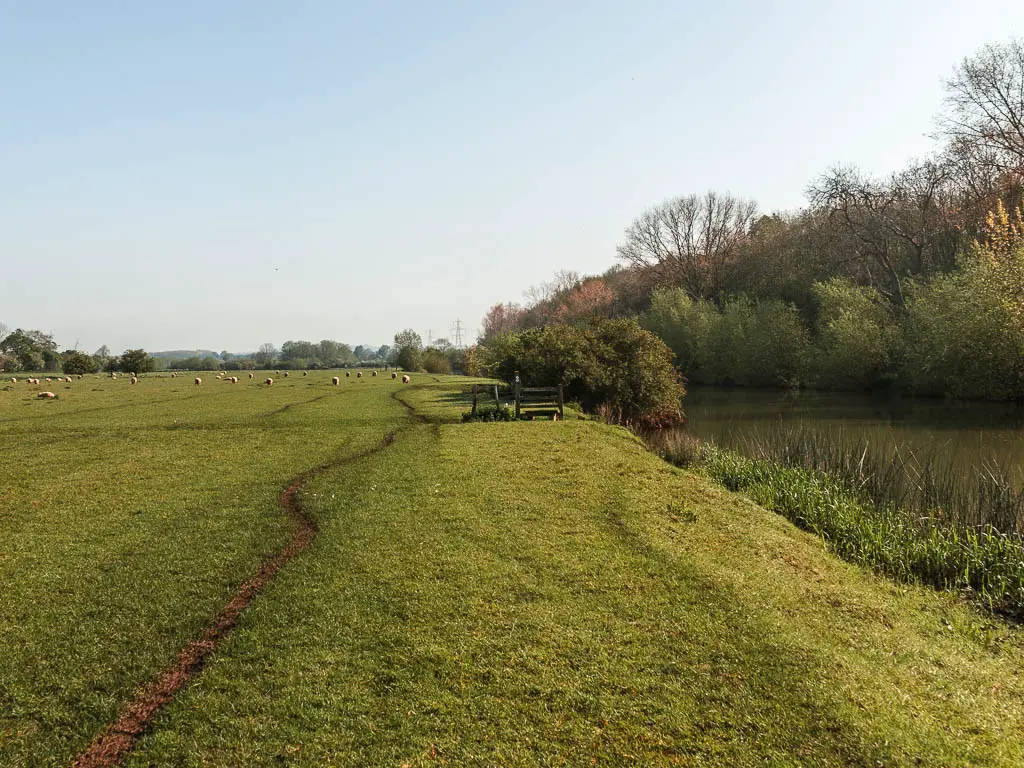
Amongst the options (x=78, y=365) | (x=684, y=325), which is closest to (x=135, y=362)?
(x=78, y=365)

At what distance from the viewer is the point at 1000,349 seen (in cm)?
2906

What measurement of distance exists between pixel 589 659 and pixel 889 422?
27.1 metres

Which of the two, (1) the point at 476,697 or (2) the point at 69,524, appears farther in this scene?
(2) the point at 69,524

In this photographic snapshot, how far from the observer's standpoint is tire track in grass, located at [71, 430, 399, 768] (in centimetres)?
429

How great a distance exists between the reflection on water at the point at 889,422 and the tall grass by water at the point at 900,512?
2310 mm

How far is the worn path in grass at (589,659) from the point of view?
4.31 meters

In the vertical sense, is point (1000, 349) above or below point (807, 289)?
below

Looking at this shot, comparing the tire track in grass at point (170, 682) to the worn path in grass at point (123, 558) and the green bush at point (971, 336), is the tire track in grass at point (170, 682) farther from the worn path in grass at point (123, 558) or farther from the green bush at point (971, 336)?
→ the green bush at point (971, 336)

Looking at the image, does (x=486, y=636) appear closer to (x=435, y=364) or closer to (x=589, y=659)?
(x=589, y=659)

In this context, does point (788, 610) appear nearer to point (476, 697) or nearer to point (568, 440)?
point (476, 697)

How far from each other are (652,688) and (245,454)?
44.0 ft

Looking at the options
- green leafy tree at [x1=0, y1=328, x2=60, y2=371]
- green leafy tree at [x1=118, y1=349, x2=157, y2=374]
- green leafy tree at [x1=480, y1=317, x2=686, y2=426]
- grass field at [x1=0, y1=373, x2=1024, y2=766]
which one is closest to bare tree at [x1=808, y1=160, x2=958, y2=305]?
green leafy tree at [x1=480, y1=317, x2=686, y2=426]

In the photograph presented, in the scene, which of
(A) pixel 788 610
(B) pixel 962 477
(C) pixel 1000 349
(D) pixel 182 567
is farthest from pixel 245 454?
(C) pixel 1000 349

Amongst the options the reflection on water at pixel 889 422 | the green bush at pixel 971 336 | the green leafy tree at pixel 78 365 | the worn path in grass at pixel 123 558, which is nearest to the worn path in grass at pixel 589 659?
the worn path in grass at pixel 123 558
